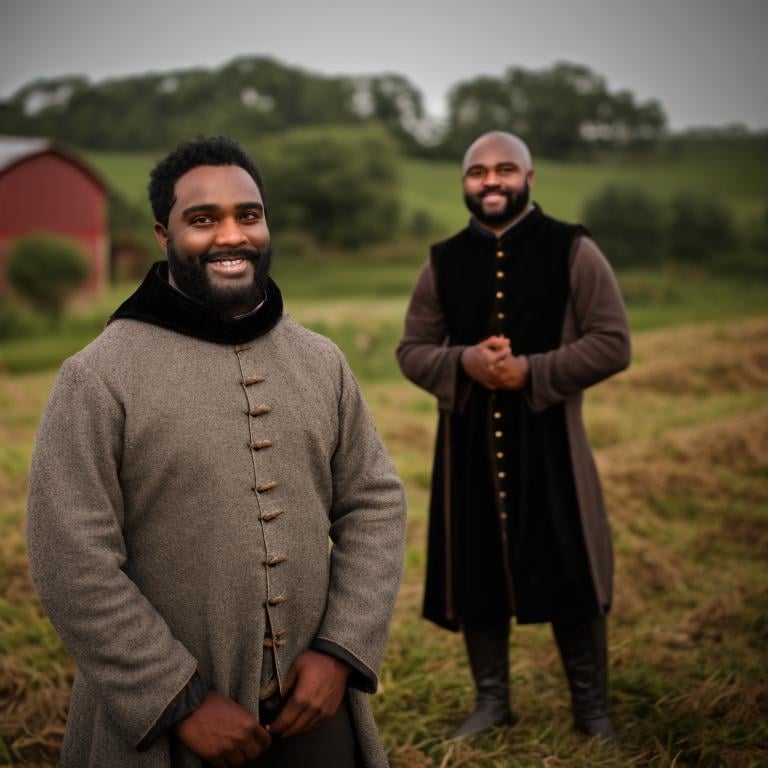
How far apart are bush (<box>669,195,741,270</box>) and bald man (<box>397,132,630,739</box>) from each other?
46.3 ft

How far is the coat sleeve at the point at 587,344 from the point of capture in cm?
305

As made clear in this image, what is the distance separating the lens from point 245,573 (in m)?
1.76

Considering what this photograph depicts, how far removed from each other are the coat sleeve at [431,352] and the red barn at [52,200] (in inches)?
467

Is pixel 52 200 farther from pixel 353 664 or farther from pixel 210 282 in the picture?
pixel 353 664

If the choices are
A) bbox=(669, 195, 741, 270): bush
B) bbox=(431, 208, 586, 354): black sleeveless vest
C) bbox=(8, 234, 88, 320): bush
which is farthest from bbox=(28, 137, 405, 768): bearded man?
bbox=(669, 195, 741, 270): bush

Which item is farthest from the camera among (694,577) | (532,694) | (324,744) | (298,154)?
(298,154)

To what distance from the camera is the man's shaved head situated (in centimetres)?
310

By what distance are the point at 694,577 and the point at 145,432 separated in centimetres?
411

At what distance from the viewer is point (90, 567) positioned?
1.60 metres

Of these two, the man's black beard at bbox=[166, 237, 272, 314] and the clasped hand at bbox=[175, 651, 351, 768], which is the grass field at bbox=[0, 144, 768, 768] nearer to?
the clasped hand at bbox=[175, 651, 351, 768]

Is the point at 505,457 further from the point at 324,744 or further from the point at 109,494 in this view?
the point at 109,494

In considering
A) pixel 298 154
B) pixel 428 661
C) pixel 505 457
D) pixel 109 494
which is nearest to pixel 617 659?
pixel 428 661

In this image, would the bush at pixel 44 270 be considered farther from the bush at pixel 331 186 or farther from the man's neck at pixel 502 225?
the man's neck at pixel 502 225

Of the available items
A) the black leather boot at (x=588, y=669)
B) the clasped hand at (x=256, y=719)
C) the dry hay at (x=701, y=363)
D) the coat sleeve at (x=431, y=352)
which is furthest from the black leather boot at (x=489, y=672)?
the dry hay at (x=701, y=363)
